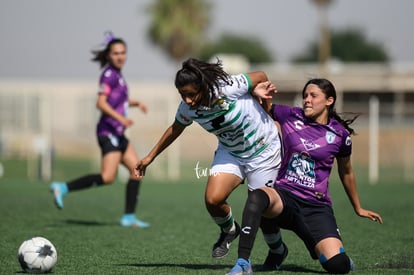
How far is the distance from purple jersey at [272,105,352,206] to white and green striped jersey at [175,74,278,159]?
22cm

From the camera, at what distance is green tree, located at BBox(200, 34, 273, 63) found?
97.9 meters

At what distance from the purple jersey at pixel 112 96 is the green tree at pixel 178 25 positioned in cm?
4206

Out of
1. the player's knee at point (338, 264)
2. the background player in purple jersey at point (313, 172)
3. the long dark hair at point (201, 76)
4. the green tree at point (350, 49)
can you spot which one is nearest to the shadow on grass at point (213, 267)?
the background player in purple jersey at point (313, 172)

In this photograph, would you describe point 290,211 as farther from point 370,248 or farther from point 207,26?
point 207,26

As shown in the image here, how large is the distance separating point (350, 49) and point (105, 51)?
82527 millimetres

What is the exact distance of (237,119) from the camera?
665 centimetres

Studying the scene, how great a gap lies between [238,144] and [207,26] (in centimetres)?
4750

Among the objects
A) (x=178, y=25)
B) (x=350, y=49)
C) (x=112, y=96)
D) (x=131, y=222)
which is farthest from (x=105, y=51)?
(x=350, y=49)

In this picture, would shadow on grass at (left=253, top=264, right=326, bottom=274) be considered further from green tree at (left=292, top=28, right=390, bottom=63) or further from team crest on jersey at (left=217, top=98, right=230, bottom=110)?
green tree at (left=292, top=28, right=390, bottom=63)

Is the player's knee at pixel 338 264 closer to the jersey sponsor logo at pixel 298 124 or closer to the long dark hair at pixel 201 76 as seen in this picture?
the jersey sponsor logo at pixel 298 124

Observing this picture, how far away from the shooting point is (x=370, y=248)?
27.2ft

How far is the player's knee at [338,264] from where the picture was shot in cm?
636

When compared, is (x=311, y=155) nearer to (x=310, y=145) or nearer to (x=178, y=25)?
(x=310, y=145)

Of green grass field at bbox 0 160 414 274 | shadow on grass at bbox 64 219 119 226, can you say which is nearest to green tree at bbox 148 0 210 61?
green grass field at bbox 0 160 414 274
